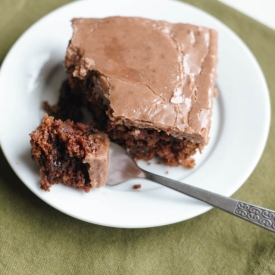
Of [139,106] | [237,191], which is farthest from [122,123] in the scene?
[237,191]

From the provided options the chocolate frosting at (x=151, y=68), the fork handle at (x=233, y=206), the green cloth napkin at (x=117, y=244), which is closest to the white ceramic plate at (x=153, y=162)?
the fork handle at (x=233, y=206)

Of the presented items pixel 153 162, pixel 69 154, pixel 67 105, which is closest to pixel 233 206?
pixel 153 162

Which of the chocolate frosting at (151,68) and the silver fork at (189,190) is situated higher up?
the chocolate frosting at (151,68)

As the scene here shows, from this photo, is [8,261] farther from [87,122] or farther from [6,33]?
[6,33]

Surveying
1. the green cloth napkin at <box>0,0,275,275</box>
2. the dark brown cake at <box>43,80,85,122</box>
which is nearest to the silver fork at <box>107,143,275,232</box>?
the green cloth napkin at <box>0,0,275,275</box>

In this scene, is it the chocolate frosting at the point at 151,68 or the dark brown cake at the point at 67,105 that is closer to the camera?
the chocolate frosting at the point at 151,68

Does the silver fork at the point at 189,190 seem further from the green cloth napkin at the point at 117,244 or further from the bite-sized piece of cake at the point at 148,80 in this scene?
the green cloth napkin at the point at 117,244

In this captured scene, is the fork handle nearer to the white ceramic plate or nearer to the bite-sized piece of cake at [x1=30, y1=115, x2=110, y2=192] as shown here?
the white ceramic plate
